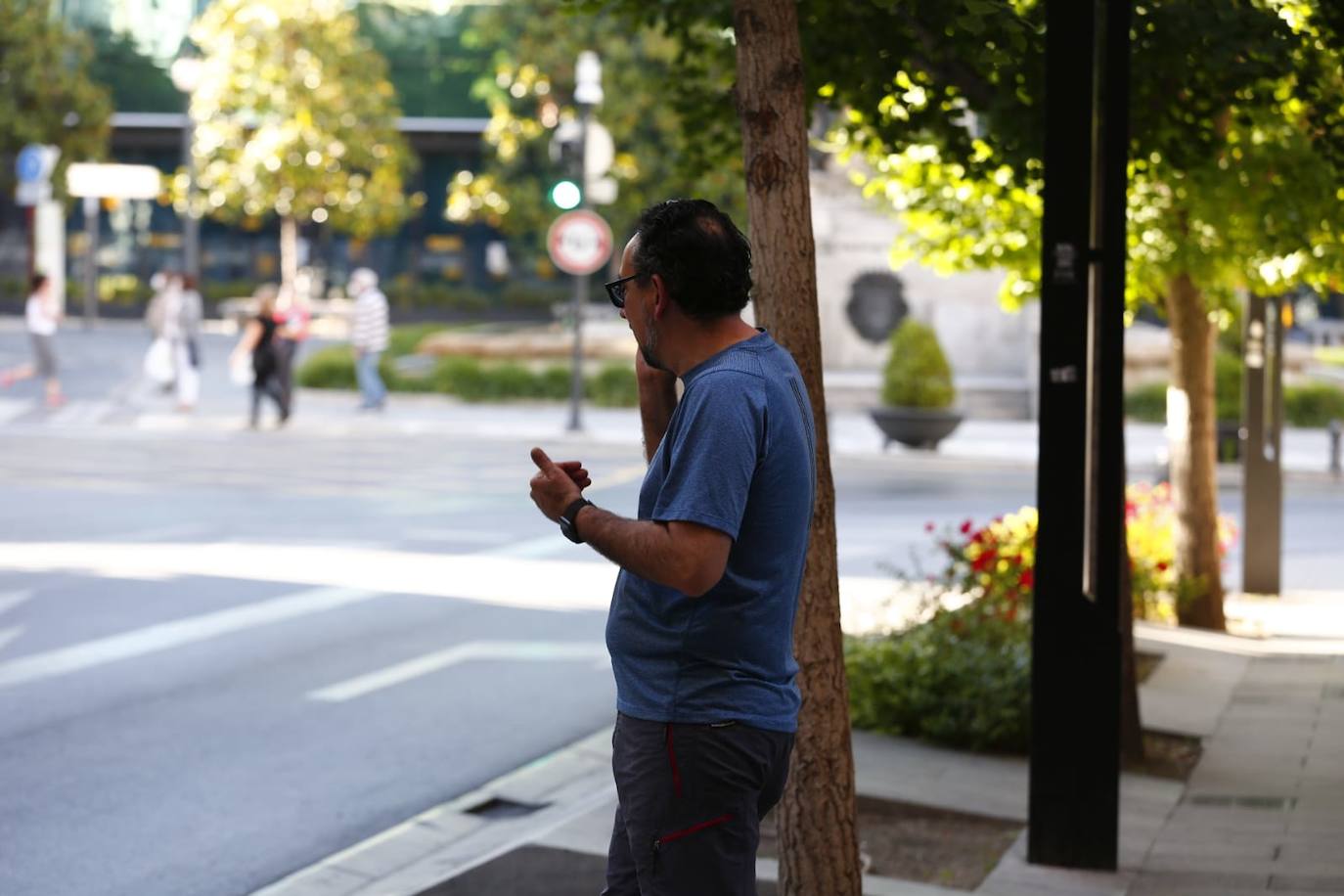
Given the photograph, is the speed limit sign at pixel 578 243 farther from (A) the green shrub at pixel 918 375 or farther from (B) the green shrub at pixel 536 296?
(B) the green shrub at pixel 536 296

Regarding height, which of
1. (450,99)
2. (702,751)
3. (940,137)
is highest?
(450,99)

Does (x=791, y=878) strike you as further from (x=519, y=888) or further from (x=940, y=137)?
(x=940, y=137)

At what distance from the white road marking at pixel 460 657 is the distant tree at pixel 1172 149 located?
10.0ft

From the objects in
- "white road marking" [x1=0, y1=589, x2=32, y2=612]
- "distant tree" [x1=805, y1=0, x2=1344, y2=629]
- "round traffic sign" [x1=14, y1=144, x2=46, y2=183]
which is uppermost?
"round traffic sign" [x1=14, y1=144, x2=46, y2=183]

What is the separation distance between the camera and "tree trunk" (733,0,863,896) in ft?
16.4

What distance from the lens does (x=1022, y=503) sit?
725 inches

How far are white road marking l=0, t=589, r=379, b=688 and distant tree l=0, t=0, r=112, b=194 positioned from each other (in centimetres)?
4375

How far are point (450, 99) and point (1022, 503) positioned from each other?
45279 millimetres

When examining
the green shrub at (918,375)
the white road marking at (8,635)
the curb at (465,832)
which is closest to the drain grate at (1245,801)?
the curb at (465,832)

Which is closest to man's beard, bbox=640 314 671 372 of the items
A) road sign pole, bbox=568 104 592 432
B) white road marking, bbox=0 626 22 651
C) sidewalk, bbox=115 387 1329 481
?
white road marking, bbox=0 626 22 651

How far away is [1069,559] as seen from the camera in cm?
631

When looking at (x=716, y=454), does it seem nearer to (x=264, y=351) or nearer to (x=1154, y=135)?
(x=1154, y=135)

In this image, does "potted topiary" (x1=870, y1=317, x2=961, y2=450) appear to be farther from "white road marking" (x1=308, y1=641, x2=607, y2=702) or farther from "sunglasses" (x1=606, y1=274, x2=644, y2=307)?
"sunglasses" (x1=606, y1=274, x2=644, y2=307)

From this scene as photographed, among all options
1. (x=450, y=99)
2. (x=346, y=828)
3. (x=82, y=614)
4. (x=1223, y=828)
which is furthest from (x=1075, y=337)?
(x=450, y=99)
